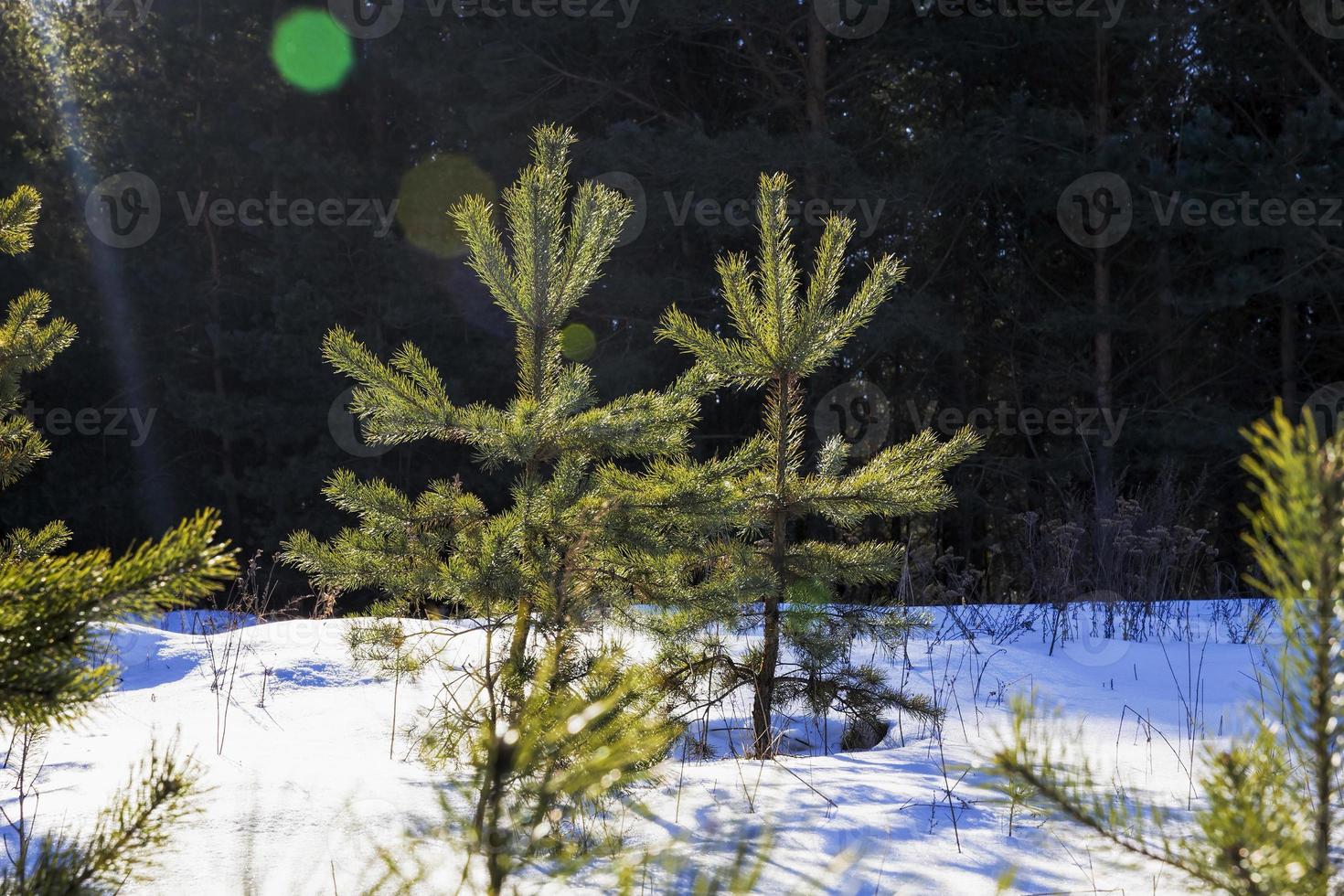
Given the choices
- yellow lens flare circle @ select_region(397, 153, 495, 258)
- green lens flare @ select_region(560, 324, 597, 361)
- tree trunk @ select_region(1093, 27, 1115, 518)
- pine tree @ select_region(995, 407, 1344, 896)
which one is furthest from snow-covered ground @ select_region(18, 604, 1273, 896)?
yellow lens flare circle @ select_region(397, 153, 495, 258)

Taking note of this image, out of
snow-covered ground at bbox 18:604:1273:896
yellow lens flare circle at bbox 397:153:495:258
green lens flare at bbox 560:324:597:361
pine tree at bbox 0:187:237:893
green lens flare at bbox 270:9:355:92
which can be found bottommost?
snow-covered ground at bbox 18:604:1273:896

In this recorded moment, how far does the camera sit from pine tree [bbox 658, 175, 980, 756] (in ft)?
12.5

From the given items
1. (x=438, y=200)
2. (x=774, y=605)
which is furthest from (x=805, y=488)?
(x=438, y=200)

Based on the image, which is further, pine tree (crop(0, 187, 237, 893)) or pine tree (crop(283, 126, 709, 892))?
pine tree (crop(283, 126, 709, 892))

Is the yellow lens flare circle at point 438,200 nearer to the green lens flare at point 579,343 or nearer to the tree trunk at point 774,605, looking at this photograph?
the green lens flare at point 579,343

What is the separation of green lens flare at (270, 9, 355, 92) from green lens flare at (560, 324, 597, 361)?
666 cm

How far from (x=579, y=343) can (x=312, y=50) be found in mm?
7809

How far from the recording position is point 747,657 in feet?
13.5

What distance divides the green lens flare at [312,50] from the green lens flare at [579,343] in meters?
6.66

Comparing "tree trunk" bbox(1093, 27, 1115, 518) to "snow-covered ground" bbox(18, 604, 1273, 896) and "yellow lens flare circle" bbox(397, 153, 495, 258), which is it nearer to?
"snow-covered ground" bbox(18, 604, 1273, 896)

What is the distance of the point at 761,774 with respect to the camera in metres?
2.91

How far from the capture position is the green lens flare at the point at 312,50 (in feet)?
52.1

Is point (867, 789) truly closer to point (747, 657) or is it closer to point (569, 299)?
point (747, 657)

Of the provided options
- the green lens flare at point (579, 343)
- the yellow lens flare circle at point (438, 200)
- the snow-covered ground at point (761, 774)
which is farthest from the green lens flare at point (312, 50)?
the snow-covered ground at point (761, 774)
